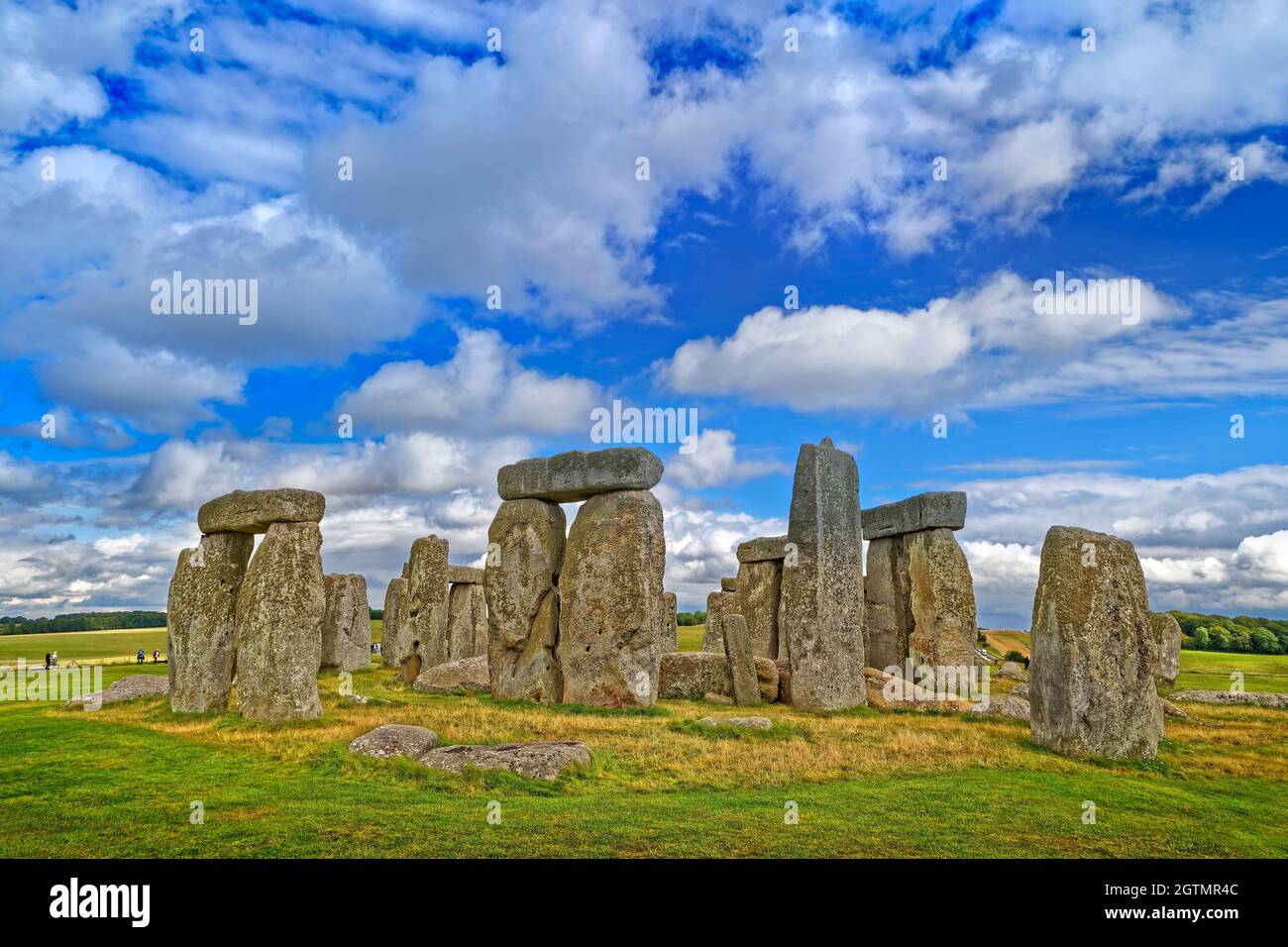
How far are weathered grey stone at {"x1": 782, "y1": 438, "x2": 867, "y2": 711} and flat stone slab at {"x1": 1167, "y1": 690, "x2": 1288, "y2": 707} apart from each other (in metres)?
8.40

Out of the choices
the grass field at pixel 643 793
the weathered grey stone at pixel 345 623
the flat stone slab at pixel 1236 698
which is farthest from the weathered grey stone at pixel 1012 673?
the weathered grey stone at pixel 345 623

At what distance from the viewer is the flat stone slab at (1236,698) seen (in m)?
18.8

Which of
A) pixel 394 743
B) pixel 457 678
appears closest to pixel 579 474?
pixel 457 678

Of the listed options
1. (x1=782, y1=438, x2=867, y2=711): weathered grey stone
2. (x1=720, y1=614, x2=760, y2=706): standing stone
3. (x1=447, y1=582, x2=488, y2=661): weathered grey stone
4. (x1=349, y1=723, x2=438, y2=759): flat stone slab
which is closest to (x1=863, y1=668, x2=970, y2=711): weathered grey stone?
(x1=782, y1=438, x2=867, y2=711): weathered grey stone

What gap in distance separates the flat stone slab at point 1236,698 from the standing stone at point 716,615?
11695 mm

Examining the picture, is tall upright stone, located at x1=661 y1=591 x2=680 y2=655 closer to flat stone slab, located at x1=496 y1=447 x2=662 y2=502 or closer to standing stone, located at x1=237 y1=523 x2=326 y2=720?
flat stone slab, located at x1=496 y1=447 x2=662 y2=502

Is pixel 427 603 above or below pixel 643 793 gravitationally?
above

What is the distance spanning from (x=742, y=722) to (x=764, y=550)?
11.1m

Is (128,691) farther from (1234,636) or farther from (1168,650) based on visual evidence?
(1234,636)

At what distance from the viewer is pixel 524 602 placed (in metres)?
18.3

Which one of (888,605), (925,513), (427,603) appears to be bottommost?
(888,605)

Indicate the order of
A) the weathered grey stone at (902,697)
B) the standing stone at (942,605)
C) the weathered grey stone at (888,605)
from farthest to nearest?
1. the weathered grey stone at (888,605)
2. the standing stone at (942,605)
3. the weathered grey stone at (902,697)

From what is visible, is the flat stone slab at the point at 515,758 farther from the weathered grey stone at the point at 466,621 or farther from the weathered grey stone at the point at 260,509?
the weathered grey stone at the point at 466,621

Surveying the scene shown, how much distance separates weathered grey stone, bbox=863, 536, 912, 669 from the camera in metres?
22.8
